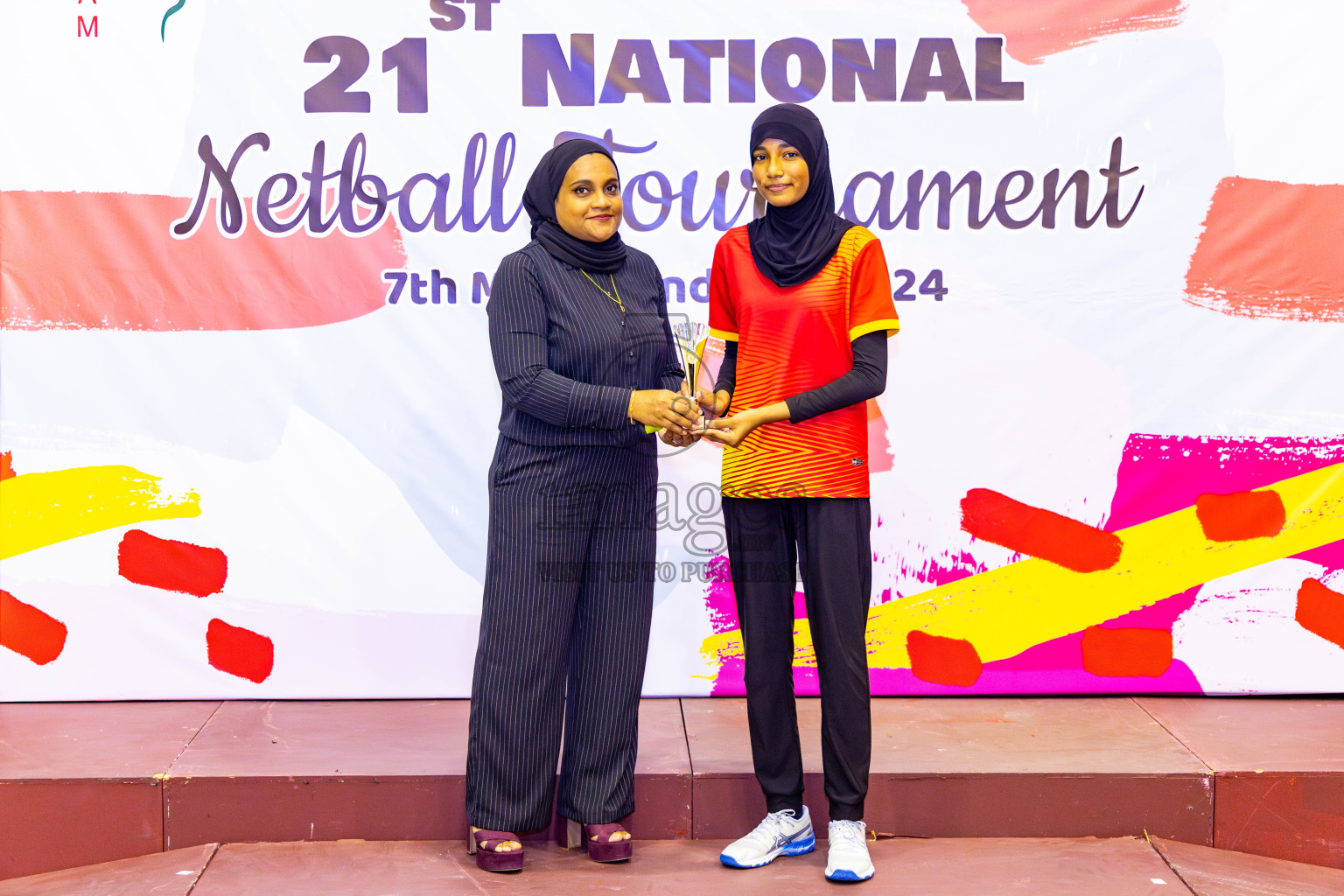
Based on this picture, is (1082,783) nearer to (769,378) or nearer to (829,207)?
(769,378)

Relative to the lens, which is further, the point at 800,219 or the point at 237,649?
the point at 237,649

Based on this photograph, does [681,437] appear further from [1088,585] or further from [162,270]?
[162,270]

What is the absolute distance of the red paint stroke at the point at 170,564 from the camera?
315 cm

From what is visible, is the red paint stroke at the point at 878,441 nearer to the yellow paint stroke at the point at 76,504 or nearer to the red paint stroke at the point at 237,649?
the red paint stroke at the point at 237,649

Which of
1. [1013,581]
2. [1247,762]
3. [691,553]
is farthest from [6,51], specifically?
[1247,762]

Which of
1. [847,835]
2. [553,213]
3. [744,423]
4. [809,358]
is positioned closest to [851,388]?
[809,358]

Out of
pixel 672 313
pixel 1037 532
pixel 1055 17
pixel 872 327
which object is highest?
pixel 1055 17

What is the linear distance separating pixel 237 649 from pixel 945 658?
193cm

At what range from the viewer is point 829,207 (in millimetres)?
2307

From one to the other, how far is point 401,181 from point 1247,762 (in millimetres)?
2532

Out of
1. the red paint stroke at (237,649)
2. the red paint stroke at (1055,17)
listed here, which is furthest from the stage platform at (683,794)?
the red paint stroke at (1055,17)

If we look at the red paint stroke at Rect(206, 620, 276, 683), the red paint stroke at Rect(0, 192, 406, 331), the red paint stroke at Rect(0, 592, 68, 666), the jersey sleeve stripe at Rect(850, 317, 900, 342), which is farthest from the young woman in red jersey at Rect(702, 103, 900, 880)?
the red paint stroke at Rect(0, 592, 68, 666)

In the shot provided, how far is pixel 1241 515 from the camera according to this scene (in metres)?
3.19

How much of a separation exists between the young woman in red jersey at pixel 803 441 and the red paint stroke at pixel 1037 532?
3.12ft
